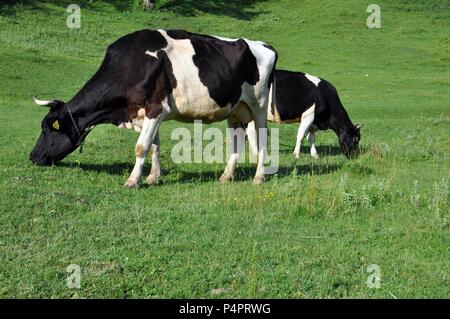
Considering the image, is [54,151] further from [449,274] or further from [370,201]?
[449,274]

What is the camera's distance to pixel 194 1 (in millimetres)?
45688

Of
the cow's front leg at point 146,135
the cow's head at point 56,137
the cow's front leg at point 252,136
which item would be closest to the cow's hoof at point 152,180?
the cow's front leg at point 146,135

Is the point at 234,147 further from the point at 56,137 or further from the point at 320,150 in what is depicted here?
the point at 320,150

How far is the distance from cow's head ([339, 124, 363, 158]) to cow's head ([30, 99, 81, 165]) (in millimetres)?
6326

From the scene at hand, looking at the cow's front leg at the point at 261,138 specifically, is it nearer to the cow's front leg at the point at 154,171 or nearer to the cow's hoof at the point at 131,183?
the cow's front leg at the point at 154,171

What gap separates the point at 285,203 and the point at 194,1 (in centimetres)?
3909

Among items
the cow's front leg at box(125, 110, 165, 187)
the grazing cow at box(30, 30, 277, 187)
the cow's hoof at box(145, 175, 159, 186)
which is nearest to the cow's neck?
the grazing cow at box(30, 30, 277, 187)

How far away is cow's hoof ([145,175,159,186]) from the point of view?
32.1ft

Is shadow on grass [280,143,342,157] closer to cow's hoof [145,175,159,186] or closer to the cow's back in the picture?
→ the cow's back

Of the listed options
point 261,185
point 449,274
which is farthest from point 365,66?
point 449,274

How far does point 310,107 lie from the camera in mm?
14953

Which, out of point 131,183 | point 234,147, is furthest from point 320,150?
point 131,183

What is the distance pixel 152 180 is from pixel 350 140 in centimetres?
622

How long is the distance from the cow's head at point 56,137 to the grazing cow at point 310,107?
5.80 meters
